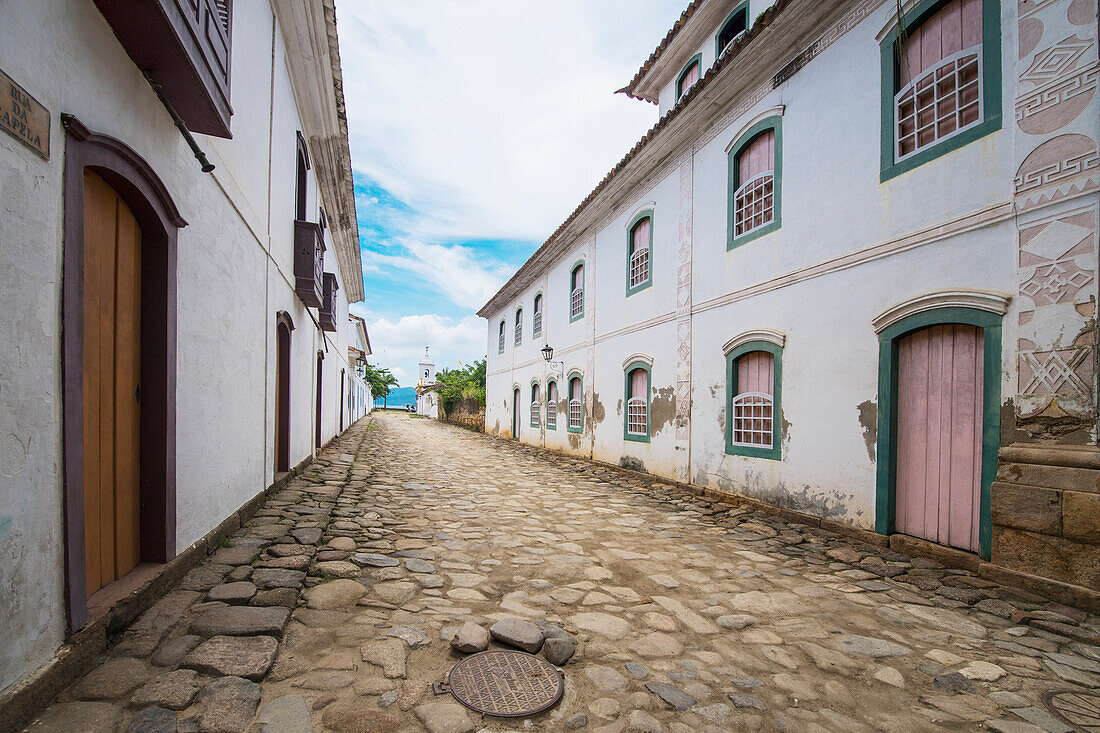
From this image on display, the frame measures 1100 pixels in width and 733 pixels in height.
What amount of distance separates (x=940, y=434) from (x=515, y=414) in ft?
49.3

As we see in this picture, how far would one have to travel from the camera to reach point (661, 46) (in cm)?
1042

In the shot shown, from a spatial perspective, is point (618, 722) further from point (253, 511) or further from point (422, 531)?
point (253, 511)

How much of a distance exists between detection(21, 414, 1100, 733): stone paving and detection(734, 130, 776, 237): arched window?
14.0ft

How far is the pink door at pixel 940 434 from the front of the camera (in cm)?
443

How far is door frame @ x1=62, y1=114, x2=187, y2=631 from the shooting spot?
2.13m

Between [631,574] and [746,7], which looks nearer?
[631,574]

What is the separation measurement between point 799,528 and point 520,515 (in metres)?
3.20

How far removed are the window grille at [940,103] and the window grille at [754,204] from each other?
1.75 meters

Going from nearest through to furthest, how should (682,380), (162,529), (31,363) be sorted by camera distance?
(31,363) → (162,529) → (682,380)

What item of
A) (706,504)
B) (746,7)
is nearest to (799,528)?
(706,504)

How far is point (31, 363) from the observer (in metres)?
1.93

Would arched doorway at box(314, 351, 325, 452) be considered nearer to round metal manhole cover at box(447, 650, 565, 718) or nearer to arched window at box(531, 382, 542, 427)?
arched window at box(531, 382, 542, 427)

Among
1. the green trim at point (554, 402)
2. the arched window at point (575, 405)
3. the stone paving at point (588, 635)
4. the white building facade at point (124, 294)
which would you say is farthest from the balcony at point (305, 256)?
the green trim at point (554, 402)

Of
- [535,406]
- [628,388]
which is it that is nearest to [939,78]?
[628,388]
